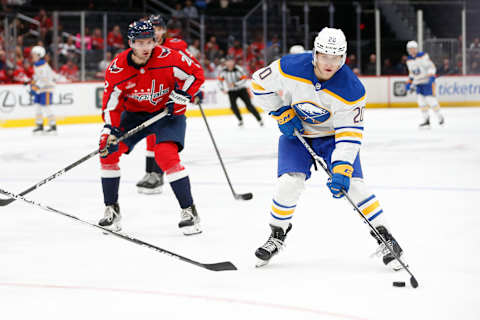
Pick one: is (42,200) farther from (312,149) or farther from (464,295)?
(464,295)

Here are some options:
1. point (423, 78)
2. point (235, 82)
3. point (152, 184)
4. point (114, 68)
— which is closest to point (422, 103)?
point (423, 78)

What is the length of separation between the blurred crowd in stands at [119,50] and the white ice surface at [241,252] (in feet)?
17.8

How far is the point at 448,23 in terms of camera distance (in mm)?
18453

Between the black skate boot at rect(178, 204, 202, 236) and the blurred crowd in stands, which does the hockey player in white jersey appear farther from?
the blurred crowd in stands

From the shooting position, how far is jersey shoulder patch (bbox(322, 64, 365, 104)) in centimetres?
316

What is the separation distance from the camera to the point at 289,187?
3334 mm

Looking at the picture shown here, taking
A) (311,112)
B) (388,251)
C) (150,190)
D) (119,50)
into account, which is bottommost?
(150,190)

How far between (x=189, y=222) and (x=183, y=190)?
0.59 ft

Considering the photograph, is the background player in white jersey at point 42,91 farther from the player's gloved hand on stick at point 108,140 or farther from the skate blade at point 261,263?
the skate blade at point 261,263

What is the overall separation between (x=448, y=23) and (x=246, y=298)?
55.3 feet

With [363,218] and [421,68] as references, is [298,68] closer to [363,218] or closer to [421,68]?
[363,218]

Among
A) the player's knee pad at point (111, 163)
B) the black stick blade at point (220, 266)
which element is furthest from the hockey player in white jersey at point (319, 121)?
the player's knee pad at point (111, 163)

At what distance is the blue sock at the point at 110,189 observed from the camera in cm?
421

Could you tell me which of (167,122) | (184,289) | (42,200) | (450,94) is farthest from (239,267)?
(450,94)
